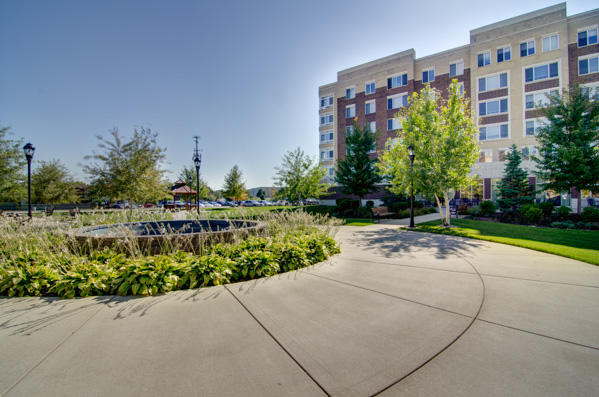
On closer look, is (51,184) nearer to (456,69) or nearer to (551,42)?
(456,69)

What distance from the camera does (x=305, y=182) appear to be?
2677cm

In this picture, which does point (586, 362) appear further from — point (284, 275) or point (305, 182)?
point (305, 182)

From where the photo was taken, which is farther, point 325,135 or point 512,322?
point 325,135

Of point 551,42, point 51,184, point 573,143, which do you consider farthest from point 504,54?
point 51,184

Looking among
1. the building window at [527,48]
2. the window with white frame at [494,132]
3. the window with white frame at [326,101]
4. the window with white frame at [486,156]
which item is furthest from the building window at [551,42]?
the window with white frame at [326,101]

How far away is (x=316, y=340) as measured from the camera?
2975mm

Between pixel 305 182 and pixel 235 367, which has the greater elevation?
pixel 305 182

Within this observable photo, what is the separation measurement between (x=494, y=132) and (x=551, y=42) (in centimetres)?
961

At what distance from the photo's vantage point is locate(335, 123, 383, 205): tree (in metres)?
24.9

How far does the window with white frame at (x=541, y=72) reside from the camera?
25.4 m

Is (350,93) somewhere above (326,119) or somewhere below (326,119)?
above

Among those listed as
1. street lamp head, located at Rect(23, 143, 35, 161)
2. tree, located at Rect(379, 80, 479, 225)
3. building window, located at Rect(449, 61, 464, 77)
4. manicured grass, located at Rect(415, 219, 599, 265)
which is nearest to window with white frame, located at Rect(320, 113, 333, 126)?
building window, located at Rect(449, 61, 464, 77)

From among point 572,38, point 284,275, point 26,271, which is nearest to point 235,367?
point 284,275

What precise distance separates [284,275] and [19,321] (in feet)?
13.2
